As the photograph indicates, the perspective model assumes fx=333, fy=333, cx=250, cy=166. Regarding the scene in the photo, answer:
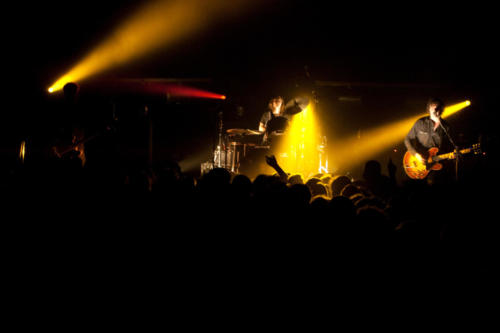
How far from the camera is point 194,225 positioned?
2066 mm

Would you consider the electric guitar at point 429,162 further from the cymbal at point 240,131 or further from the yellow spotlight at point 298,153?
the cymbal at point 240,131

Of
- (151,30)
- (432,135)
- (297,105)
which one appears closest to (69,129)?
(151,30)

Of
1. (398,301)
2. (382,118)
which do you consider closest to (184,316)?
(398,301)

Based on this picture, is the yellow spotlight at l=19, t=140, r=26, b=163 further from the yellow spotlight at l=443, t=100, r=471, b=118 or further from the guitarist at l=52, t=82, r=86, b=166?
the yellow spotlight at l=443, t=100, r=471, b=118

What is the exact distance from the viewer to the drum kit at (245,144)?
800cm

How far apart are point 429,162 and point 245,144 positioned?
396cm

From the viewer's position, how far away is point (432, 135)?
6.50 metres

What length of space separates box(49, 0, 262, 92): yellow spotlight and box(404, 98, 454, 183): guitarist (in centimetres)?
462

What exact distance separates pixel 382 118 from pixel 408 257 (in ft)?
34.3

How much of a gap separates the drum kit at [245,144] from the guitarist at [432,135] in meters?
2.86

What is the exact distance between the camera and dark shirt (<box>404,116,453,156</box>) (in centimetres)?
642

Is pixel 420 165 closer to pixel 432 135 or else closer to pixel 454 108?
pixel 432 135

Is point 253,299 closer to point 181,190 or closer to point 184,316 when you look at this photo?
point 184,316

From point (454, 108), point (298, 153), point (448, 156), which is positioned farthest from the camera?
point (454, 108)
